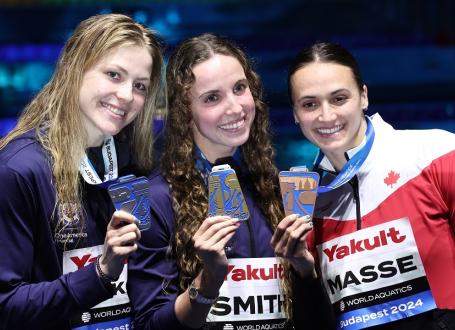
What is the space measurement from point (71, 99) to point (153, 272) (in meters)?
0.73

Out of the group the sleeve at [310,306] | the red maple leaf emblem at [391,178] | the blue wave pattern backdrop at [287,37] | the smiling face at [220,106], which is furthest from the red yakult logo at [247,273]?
the blue wave pattern backdrop at [287,37]

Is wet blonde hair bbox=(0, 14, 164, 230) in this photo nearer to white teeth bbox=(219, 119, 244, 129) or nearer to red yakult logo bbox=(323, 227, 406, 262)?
white teeth bbox=(219, 119, 244, 129)

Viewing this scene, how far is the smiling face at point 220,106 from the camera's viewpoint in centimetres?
340

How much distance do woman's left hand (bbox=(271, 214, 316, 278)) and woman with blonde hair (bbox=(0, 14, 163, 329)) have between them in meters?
0.50

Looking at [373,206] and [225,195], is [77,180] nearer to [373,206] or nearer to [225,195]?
[225,195]

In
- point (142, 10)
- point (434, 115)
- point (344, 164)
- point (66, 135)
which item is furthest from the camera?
point (142, 10)

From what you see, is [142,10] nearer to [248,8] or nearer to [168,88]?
[248,8]

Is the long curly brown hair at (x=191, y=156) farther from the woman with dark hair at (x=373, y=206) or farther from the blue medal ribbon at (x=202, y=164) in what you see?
the woman with dark hair at (x=373, y=206)

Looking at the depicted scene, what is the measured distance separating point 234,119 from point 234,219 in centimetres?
54

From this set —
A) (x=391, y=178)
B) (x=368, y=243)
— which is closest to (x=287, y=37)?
(x=391, y=178)

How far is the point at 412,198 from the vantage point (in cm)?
327

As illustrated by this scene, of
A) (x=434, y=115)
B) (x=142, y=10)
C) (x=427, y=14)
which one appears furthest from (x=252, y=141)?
(x=427, y=14)

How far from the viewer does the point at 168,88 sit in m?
3.55

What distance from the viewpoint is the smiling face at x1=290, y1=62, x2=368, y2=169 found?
11.1ft
